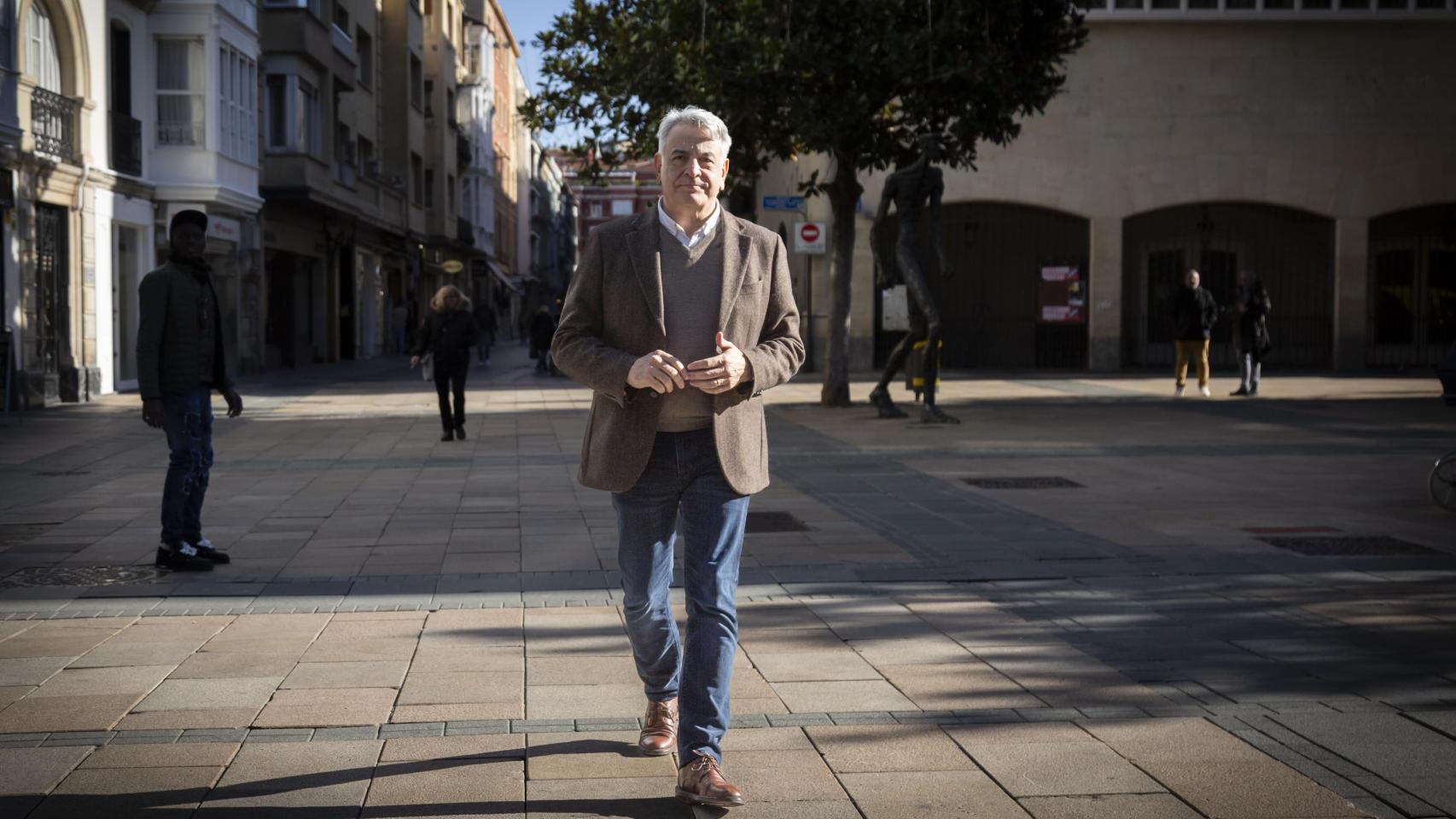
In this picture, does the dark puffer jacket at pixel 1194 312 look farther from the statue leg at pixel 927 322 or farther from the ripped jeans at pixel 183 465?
the ripped jeans at pixel 183 465

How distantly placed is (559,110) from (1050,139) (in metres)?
15.9

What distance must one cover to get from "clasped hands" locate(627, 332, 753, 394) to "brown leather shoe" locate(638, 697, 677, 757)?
1060 millimetres

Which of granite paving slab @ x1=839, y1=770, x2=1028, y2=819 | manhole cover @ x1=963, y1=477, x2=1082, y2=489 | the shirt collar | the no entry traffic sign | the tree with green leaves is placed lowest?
Answer: granite paving slab @ x1=839, y1=770, x2=1028, y2=819

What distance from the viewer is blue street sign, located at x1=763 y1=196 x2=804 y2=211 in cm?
2298

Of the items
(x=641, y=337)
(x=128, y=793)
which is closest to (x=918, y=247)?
(x=641, y=337)

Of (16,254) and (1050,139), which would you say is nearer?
(16,254)

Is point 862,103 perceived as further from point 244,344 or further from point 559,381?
point 244,344

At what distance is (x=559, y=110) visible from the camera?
18.5 metres

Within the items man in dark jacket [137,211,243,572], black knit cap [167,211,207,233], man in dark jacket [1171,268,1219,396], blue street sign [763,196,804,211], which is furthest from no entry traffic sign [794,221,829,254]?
man in dark jacket [137,211,243,572]


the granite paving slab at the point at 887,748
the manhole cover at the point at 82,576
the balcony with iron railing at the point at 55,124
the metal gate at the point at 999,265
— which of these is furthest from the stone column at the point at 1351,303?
the granite paving slab at the point at 887,748

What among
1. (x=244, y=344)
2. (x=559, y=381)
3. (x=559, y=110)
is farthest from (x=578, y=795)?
(x=244, y=344)

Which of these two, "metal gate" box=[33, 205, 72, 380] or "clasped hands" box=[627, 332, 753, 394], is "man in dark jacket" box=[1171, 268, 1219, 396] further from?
"clasped hands" box=[627, 332, 753, 394]

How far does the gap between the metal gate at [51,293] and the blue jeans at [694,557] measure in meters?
18.9

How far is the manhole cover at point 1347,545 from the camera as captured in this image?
8.01 metres
